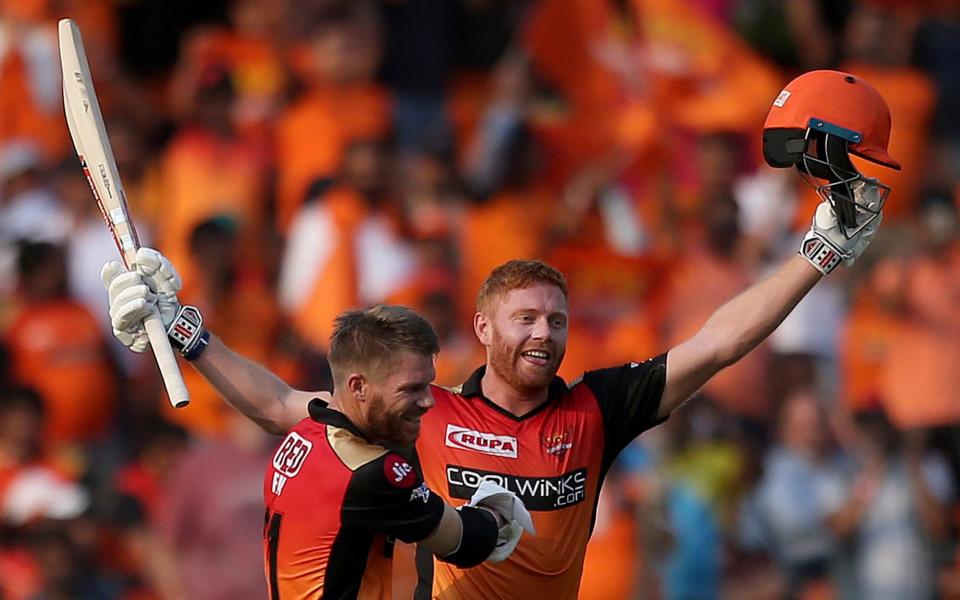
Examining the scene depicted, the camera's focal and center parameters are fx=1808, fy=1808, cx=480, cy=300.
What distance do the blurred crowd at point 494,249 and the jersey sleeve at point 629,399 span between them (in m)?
3.84

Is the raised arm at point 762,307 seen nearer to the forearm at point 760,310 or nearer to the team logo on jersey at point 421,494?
the forearm at point 760,310

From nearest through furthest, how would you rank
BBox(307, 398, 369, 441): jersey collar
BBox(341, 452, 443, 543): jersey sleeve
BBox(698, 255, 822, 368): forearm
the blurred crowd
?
1. BBox(341, 452, 443, 543): jersey sleeve
2. BBox(307, 398, 369, 441): jersey collar
3. BBox(698, 255, 822, 368): forearm
4. the blurred crowd

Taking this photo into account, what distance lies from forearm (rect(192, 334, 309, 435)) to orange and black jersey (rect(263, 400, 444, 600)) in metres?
0.85

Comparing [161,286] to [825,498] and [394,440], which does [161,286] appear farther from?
[825,498]

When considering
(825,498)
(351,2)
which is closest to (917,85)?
(825,498)

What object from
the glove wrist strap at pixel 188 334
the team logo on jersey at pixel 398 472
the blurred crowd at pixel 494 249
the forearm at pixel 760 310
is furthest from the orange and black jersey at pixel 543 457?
the blurred crowd at pixel 494 249

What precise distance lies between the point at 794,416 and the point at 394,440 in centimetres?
571

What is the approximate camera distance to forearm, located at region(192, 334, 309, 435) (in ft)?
21.8

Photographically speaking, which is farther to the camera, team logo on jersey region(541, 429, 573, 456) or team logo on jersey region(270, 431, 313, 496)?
team logo on jersey region(541, 429, 573, 456)

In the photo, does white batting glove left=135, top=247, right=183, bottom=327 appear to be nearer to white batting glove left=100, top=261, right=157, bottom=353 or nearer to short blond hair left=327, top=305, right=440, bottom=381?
white batting glove left=100, top=261, right=157, bottom=353

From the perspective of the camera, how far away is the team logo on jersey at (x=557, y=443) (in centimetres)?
653

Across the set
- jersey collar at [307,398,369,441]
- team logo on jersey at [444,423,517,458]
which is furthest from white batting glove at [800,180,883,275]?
jersey collar at [307,398,369,441]

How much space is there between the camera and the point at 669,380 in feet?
21.6

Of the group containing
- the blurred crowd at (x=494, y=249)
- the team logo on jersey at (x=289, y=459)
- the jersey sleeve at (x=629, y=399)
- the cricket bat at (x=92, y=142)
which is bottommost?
the team logo on jersey at (x=289, y=459)
